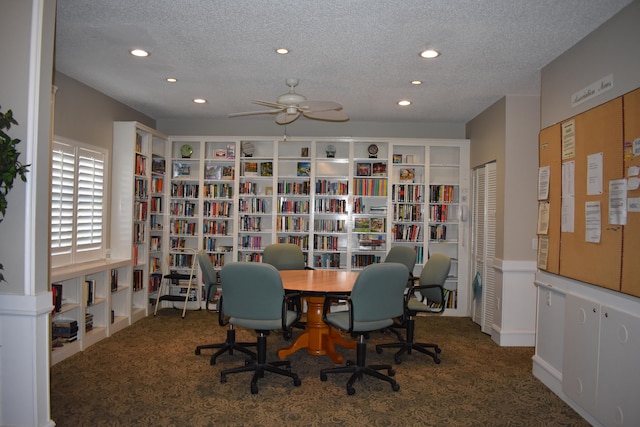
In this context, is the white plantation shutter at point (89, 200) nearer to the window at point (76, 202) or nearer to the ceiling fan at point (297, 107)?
the window at point (76, 202)

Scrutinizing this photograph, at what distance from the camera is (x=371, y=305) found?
11.5 feet

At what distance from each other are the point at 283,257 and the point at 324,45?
2.82 meters

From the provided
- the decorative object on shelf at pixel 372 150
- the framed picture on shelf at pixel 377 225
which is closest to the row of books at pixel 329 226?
the framed picture on shelf at pixel 377 225

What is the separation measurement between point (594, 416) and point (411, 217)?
375 cm

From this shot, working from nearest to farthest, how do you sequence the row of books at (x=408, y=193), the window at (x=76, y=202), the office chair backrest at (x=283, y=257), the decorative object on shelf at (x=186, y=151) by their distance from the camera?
the window at (x=76, y=202) → the office chair backrest at (x=283, y=257) → the row of books at (x=408, y=193) → the decorative object on shelf at (x=186, y=151)

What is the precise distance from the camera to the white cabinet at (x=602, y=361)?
262 centimetres

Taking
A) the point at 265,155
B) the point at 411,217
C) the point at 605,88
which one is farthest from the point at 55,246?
the point at 605,88

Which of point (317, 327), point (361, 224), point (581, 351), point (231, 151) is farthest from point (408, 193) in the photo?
point (581, 351)

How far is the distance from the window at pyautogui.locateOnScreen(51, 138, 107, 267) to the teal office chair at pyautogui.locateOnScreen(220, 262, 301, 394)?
2121 mm

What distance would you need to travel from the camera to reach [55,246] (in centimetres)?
439

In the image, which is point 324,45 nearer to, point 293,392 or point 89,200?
point 293,392

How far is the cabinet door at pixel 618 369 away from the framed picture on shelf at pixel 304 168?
436 centimetres

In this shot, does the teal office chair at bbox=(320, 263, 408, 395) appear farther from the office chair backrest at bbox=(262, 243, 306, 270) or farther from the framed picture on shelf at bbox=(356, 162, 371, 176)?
the framed picture on shelf at bbox=(356, 162, 371, 176)

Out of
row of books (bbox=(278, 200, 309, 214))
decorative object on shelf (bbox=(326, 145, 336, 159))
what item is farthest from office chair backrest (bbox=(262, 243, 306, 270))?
decorative object on shelf (bbox=(326, 145, 336, 159))
